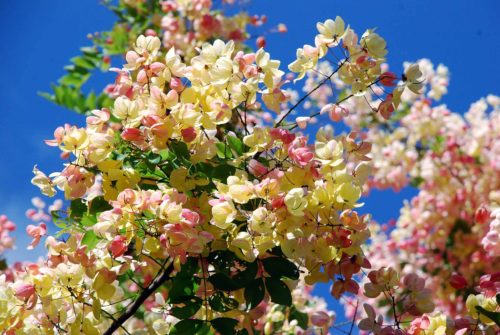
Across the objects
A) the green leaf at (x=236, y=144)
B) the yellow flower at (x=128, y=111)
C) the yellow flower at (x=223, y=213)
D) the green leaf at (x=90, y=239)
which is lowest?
the yellow flower at (x=223, y=213)

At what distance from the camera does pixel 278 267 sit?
124cm

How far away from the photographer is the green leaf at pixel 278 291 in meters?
1.23

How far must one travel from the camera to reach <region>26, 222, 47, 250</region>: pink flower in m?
1.46

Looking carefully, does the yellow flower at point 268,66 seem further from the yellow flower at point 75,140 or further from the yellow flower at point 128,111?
the yellow flower at point 75,140

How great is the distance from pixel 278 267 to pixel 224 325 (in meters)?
0.18

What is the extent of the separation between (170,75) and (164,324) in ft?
1.94

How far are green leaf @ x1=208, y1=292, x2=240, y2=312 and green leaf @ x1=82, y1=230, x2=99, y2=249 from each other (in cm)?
29

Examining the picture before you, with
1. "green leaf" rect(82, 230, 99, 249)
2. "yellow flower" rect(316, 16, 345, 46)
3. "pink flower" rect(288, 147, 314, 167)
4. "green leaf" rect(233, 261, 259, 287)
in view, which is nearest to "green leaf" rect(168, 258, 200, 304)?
"green leaf" rect(233, 261, 259, 287)

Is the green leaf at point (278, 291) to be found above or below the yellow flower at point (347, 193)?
below

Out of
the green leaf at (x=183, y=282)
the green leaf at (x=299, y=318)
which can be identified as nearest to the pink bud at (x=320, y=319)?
the green leaf at (x=183, y=282)

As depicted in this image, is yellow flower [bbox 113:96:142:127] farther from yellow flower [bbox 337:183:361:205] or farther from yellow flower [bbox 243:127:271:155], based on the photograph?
yellow flower [bbox 337:183:361:205]

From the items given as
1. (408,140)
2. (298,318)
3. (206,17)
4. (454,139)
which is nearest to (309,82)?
(408,140)

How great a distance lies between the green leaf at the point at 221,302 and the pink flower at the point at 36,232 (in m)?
0.47

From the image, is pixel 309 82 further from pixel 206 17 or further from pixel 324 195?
pixel 324 195
